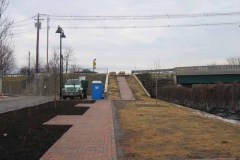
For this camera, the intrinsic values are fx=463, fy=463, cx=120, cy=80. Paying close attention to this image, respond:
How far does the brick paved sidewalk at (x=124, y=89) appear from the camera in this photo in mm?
49156

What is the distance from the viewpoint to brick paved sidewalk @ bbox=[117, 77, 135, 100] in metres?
49.2

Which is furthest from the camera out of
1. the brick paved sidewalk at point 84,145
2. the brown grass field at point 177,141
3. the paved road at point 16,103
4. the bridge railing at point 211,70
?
the bridge railing at point 211,70

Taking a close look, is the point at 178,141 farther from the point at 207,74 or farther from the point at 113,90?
the point at 207,74

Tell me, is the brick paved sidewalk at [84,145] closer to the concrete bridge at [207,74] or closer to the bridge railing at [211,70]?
the concrete bridge at [207,74]

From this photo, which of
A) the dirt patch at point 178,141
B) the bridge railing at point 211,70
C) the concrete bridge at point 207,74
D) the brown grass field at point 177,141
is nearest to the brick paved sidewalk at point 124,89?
the concrete bridge at point 207,74

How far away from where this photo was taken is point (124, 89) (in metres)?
58.7

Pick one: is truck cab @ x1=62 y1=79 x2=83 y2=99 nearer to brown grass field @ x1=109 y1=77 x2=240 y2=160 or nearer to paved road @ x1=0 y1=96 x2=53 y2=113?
paved road @ x1=0 y1=96 x2=53 y2=113

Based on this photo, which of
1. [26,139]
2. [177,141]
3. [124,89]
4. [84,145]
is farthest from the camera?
[124,89]

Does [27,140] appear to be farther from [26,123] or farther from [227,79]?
[227,79]

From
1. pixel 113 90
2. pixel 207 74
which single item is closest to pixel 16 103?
pixel 113 90

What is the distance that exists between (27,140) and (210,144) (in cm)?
513

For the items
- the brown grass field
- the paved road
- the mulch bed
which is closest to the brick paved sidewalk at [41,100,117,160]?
the mulch bed

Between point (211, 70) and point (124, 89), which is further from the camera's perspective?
point (211, 70)

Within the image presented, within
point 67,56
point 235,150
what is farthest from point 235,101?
point 67,56
